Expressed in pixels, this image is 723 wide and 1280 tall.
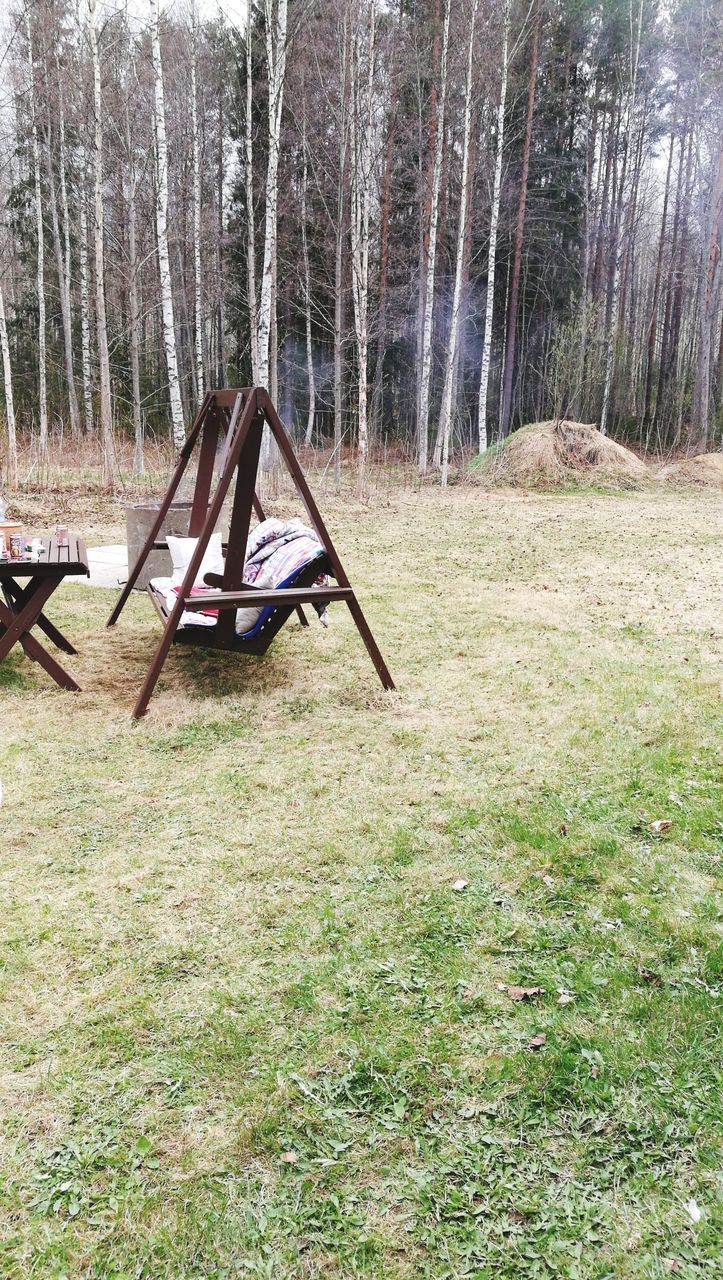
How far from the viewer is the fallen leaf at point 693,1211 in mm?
1541

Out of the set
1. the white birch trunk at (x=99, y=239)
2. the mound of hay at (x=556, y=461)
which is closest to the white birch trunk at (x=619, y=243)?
the mound of hay at (x=556, y=461)

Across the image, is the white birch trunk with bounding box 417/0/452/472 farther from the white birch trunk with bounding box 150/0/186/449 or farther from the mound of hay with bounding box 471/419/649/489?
the white birch trunk with bounding box 150/0/186/449

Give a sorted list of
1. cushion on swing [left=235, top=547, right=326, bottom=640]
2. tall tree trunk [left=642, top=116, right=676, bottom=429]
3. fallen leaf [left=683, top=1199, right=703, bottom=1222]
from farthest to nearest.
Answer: tall tree trunk [left=642, top=116, right=676, bottom=429]
cushion on swing [left=235, top=547, right=326, bottom=640]
fallen leaf [left=683, top=1199, right=703, bottom=1222]

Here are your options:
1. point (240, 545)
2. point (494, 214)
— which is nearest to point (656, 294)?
point (494, 214)

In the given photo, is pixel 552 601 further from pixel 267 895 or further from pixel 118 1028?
pixel 118 1028

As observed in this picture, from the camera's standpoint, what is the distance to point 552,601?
21.5 ft

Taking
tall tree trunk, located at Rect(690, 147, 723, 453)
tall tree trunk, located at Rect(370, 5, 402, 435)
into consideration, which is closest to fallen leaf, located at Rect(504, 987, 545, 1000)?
tall tree trunk, located at Rect(370, 5, 402, 435)

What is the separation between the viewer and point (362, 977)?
2201mm

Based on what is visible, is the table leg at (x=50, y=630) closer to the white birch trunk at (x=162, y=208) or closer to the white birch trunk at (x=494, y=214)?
the white birch trunk at (x=162, y=208)

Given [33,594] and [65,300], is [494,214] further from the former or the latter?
[33,594]

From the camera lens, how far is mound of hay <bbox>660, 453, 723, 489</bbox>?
53.3ft

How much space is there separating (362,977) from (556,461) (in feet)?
47.3

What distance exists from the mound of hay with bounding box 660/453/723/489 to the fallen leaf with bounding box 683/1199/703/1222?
1609 cm

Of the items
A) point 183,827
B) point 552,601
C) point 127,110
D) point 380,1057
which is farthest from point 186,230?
point 380,1057
